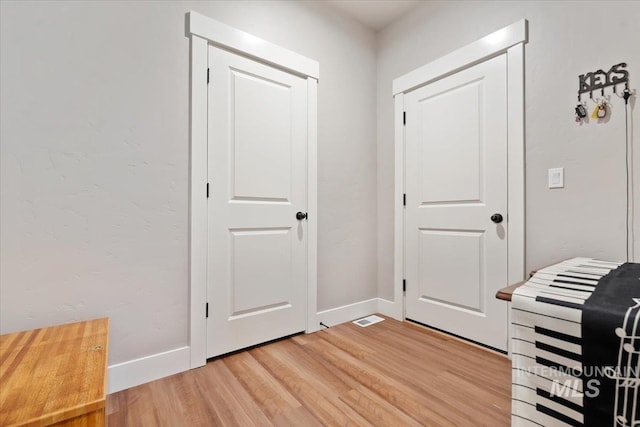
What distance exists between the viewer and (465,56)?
2266 millimetres

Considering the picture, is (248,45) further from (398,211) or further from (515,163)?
(515,163)

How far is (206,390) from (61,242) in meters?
1.05

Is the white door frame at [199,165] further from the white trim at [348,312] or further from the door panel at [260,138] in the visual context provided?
the white trim at [348,312]

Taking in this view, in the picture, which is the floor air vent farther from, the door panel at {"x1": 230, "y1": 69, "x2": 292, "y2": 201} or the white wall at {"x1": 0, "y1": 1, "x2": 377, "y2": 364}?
the white wall at {"x1": 0, "y1": 1, "x2": 377, "y2": 364}

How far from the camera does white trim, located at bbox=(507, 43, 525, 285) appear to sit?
6.48 feet

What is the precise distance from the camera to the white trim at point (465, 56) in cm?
200

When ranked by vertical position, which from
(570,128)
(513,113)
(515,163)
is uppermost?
(513,113)

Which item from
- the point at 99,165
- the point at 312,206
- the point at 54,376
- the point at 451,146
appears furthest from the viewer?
the point at 312,206

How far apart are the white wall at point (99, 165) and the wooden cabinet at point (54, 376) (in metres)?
0.27

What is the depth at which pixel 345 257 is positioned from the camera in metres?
2.75

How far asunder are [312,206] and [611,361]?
193 centimetres

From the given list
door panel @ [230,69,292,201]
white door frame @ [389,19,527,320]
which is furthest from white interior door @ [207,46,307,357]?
white door frame @ [389,19,527,320]

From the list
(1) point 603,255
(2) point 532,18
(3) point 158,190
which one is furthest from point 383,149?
(3) point 158,190

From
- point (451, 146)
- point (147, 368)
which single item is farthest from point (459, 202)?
point (147, 368)
